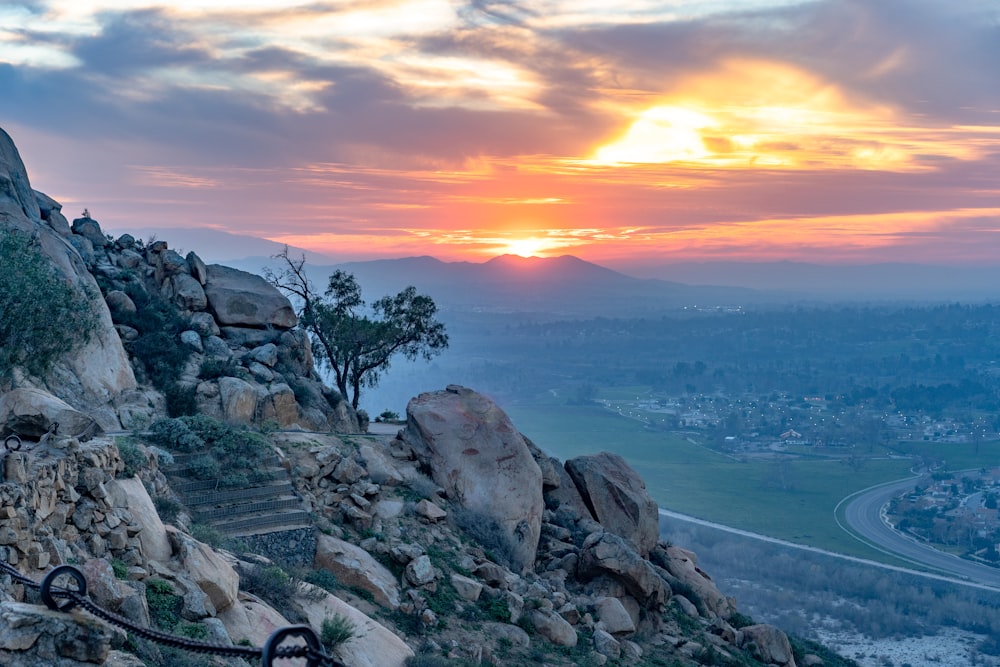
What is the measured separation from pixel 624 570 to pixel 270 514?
9624 mm

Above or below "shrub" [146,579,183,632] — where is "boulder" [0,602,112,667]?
above

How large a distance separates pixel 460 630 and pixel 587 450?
4119 inches

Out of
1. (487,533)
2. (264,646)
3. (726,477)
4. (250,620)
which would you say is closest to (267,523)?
(487,533)

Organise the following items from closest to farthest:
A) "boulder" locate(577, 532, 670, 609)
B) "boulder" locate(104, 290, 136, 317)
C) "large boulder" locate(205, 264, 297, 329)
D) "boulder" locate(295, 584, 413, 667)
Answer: "boulder" locate(295, 584, 413, 667) < "boulder" locate(577, 532, 670, 609) < "boulder" locate(104, 290, 136, 317) < "large boulder" locate(205, 264, 297, 329)

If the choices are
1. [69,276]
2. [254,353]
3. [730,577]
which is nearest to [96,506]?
[69,276]

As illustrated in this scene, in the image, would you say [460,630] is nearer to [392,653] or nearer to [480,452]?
[392,653]

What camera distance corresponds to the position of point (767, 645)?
80.6 ft

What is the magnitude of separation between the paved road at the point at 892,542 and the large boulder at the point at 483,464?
208 ft

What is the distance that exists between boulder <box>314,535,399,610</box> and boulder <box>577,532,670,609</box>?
6797mm

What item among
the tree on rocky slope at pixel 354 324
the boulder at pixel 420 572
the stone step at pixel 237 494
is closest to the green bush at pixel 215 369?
the stone step at pixel 237 494

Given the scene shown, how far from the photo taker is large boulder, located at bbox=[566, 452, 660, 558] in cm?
2914

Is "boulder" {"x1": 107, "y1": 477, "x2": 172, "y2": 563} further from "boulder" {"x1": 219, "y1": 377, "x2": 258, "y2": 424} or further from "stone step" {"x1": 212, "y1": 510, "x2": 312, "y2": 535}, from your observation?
"boulder" {"x1": 219, "y1": 377, "x2": 258, "y2": 424}

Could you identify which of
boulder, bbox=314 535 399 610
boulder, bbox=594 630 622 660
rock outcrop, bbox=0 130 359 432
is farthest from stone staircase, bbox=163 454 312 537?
boulder, bbox=594 630 622 660

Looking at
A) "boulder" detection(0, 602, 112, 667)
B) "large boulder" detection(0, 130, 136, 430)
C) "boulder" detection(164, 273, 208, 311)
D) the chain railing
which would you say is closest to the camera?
the chain railing
